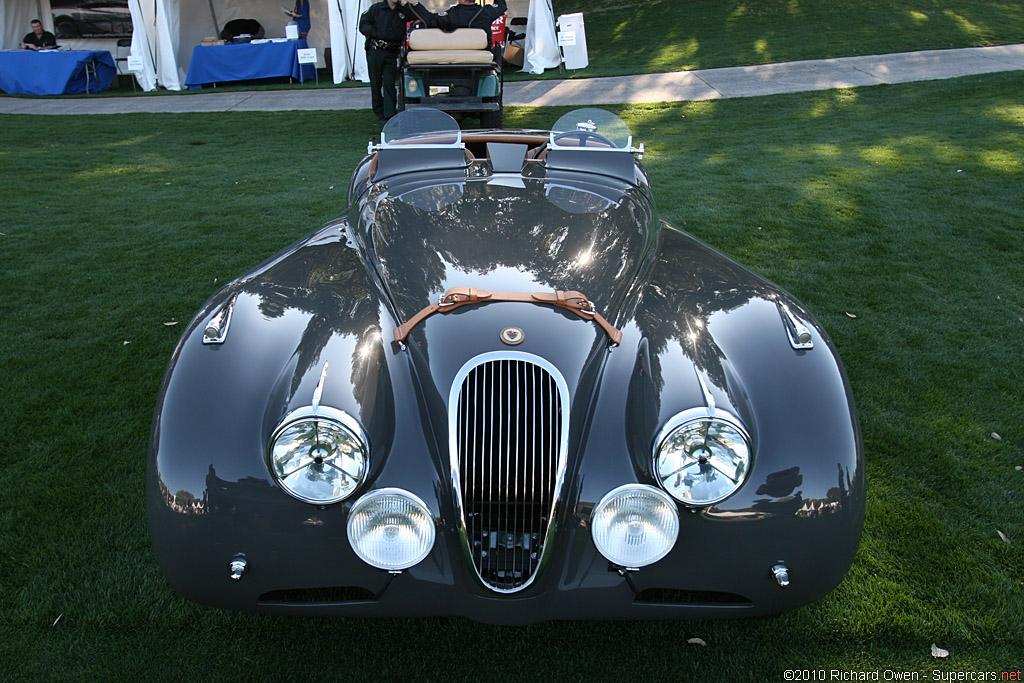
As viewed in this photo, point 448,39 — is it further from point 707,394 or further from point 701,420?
point 701,420

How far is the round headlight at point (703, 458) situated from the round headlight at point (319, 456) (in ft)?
2.68

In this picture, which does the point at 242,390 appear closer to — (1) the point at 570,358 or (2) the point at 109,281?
(1) the point at 570,358

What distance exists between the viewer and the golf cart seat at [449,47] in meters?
9.48

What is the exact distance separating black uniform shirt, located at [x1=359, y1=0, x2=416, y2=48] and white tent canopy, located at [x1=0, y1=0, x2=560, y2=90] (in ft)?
9.63

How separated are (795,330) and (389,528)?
1485 mm

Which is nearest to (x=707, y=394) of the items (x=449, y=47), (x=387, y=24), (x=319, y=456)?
(x=319, y=456)

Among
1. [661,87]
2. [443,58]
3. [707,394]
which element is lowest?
[661,87]

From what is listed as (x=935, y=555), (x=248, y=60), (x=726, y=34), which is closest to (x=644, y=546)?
(x=935, y=555)

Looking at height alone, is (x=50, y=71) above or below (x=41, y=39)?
below

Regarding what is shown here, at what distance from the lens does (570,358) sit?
2.14 meters

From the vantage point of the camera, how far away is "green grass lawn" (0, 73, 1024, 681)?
2291 millimetres

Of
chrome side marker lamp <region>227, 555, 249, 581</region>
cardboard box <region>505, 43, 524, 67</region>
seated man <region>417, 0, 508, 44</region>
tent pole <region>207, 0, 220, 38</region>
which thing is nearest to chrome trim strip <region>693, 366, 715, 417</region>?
chrome side marker lamp <region>227, 555, 249, 581</region>

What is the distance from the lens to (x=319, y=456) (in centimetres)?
190

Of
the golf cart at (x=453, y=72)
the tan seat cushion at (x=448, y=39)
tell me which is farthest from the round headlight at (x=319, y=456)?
the tan seat cushion at (x=448, y=39)
